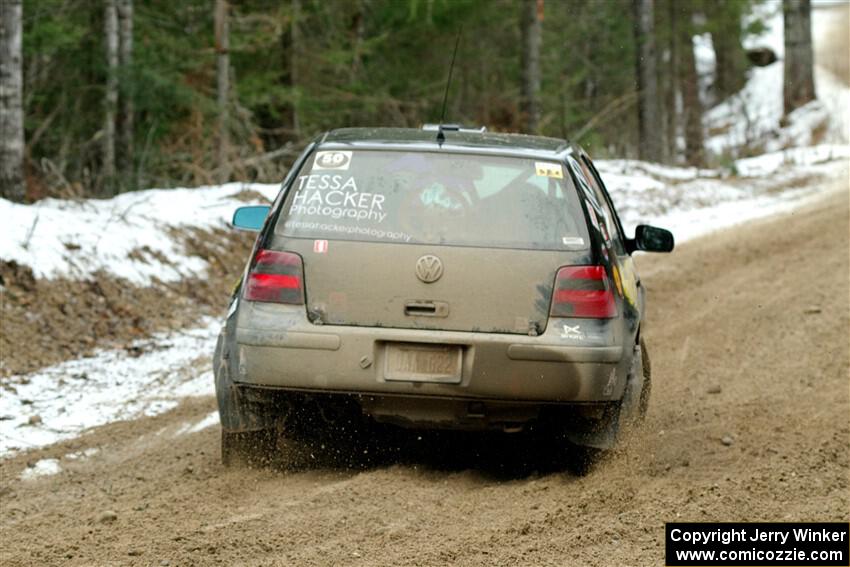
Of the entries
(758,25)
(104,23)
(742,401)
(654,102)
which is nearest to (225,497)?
(742,401)

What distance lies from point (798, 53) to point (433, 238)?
25674mm

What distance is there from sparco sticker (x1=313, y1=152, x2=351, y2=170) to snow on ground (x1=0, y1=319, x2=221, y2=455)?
220cm

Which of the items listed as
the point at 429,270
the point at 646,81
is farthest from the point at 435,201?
the point at 646,81

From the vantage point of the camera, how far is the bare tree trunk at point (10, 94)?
11250mm

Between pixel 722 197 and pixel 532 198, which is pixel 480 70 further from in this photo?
pixel 532 198

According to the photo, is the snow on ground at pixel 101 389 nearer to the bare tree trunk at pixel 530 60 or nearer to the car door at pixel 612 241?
the car door at pixel 612 241

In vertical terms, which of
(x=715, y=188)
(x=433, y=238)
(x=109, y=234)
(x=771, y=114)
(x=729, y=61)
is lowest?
(x=715, y=188)

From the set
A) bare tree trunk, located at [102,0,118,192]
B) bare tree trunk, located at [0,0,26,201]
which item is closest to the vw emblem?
bare tree trunk, located at [0,0,26,201]

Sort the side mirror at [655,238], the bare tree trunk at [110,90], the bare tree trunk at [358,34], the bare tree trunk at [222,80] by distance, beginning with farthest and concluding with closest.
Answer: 1. the bare tree trunk at [358,34]
2. the bare tree trunk at [110,90]
3. the bare tree trunk at [222,80]
4. the side mirror at [655,238]

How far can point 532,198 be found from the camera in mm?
5637

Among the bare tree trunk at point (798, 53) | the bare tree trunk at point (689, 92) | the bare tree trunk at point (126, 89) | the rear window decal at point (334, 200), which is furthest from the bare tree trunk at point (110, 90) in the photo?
the bare tree trunk at point (798, 53)

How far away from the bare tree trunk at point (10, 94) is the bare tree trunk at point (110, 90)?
451cm

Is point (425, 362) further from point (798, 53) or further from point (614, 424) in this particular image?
point (798, 53)

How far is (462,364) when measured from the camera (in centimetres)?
534
